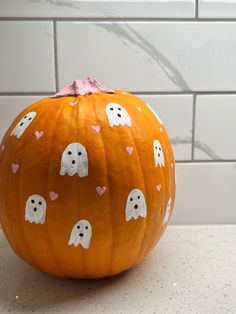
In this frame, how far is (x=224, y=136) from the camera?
714 mm

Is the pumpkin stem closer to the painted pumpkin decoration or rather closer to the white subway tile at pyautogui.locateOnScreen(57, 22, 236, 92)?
the painted pumpkin decoration

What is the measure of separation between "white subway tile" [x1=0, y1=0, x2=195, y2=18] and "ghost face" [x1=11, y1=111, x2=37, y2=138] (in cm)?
27

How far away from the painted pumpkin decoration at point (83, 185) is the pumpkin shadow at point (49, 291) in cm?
2

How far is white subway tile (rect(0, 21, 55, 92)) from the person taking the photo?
653mm

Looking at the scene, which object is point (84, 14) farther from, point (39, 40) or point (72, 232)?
point (72, 232)

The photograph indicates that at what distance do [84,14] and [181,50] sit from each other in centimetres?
20

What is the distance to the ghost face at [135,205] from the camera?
1.47 feet

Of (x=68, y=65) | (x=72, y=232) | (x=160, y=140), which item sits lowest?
(x=72, y=232)

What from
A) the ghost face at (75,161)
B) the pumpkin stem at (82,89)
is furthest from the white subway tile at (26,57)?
the ghost face at (75,161)

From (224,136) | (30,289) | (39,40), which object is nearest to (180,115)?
(224,136)

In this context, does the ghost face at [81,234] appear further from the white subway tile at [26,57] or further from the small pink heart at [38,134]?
the white subway tile at [26,57]

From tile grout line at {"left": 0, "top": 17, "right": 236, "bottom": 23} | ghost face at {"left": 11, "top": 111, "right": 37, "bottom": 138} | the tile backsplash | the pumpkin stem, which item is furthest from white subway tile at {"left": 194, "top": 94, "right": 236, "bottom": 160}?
ghost face at {"left": 11, "top": 111, "right": 37, "bottom": 138}

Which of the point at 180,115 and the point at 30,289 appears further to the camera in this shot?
the point at 180,115

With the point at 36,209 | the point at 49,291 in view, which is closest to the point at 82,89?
the point at 36,209
